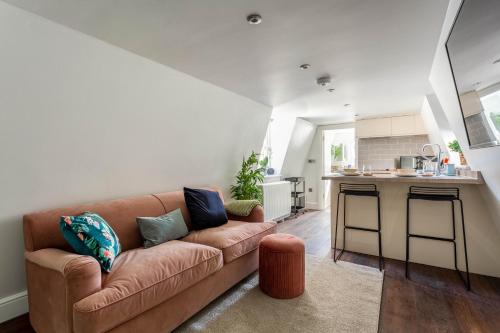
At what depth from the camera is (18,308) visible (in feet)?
6.57

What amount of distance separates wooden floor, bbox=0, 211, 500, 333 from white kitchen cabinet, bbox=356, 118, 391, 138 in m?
3.38

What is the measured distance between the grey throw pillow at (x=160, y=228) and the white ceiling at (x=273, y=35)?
5.19ft

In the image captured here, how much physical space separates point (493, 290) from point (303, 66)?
2.84 m

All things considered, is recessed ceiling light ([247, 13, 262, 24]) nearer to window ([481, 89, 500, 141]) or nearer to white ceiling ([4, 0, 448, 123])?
white ceiling ([4, 0, 448, 123])

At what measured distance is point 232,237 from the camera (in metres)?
2.38

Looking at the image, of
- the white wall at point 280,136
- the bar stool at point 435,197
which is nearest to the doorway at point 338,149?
the white wall at point 280,136

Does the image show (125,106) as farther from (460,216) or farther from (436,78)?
(460,216)

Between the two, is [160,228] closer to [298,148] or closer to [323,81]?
[323,81]

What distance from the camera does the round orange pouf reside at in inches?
86.2

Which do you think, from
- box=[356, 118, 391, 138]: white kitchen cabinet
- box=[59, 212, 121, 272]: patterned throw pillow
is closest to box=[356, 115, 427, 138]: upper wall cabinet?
box=[356, 118, 391, 138]: white kitchen cabinet

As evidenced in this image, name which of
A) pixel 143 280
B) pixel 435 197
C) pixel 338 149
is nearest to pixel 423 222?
pixel 435 197

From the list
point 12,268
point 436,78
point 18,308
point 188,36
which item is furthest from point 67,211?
point 436,78

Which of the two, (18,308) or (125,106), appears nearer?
(18,308)

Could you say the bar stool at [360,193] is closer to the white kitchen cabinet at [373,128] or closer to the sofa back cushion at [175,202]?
the sofa back cushion at [175,202]
